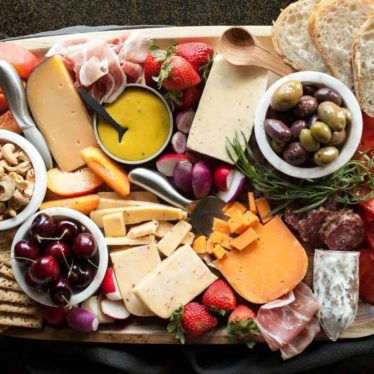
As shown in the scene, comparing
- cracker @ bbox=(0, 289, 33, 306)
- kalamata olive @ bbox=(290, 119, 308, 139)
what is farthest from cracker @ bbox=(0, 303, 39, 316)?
kalamata olive @ bbox=(290, 119, 308, 139)

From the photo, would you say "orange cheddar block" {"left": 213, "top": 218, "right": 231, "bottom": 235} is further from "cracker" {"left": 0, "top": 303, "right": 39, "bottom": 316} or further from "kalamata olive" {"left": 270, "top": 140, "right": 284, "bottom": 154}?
"cracker" {"left": 0, "top": 303, "right": 39, "bottom": 316}

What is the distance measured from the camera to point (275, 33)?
66.9 inches

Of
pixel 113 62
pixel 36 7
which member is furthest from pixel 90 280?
pixel 36 7

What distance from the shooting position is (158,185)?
5.69 ft

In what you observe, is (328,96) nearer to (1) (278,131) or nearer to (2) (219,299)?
(1) (278,131)

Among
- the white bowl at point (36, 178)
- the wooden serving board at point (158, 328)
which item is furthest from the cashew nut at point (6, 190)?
the wooden serving board at point (158, 328)

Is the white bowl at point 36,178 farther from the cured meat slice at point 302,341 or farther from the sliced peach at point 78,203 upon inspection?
the cured meat slice at point 302,341

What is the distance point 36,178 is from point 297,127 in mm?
682

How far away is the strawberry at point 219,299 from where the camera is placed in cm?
168

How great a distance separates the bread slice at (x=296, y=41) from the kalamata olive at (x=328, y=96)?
130mm

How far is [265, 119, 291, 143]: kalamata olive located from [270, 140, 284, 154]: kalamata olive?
0.01 m

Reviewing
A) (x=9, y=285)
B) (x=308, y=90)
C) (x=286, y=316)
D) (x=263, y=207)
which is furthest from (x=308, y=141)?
(x=9, y=285)

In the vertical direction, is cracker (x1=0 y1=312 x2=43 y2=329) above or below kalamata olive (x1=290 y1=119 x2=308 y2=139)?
below

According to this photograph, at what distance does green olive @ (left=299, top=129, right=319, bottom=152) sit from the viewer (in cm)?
156
